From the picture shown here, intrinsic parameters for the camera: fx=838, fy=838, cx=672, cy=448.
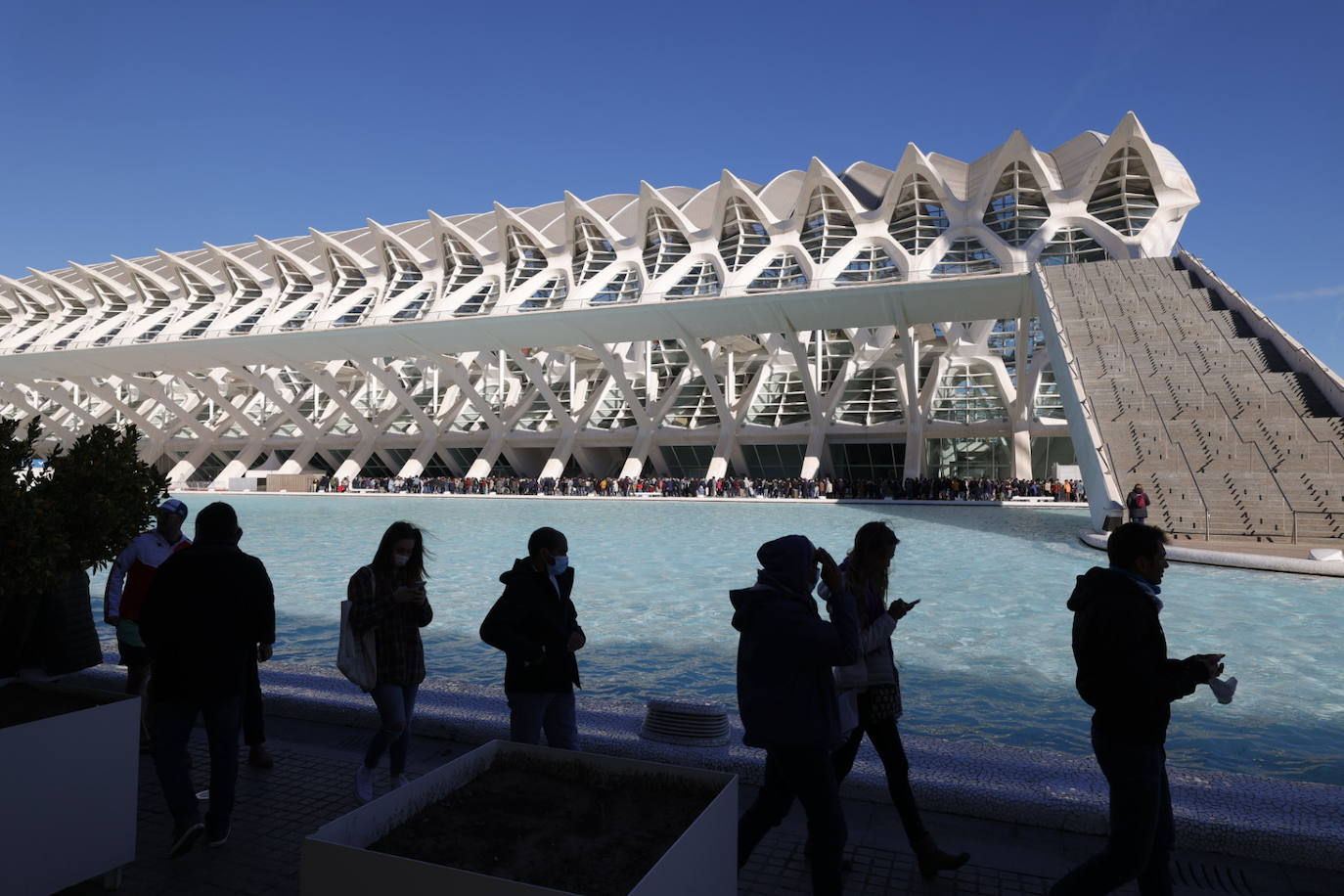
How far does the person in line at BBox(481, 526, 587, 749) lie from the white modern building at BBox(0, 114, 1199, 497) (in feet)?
83.1

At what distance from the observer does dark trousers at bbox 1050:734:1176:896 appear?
7.30ft

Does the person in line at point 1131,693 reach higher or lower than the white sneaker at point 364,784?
higher

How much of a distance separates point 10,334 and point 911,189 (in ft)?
183

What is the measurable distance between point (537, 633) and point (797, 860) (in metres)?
1.20

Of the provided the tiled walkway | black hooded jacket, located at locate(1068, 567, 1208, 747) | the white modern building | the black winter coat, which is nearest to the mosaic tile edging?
the tiled walkway

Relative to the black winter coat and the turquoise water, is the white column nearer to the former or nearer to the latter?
the turquoise water

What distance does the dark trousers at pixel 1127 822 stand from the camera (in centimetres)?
222

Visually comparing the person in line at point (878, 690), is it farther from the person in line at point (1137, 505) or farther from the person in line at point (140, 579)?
the person in line at point (1137, 505)

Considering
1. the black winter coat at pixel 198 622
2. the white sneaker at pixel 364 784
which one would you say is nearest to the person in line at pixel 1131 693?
the white sneaker at pixel 364 784

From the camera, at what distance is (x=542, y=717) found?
3252mm

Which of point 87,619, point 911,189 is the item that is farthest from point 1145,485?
point 911,189

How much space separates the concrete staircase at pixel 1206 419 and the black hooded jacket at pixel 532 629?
13366 mm

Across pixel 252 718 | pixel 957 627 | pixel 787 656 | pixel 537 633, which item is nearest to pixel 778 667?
pixel 787 656

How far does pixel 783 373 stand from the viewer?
3991cm
